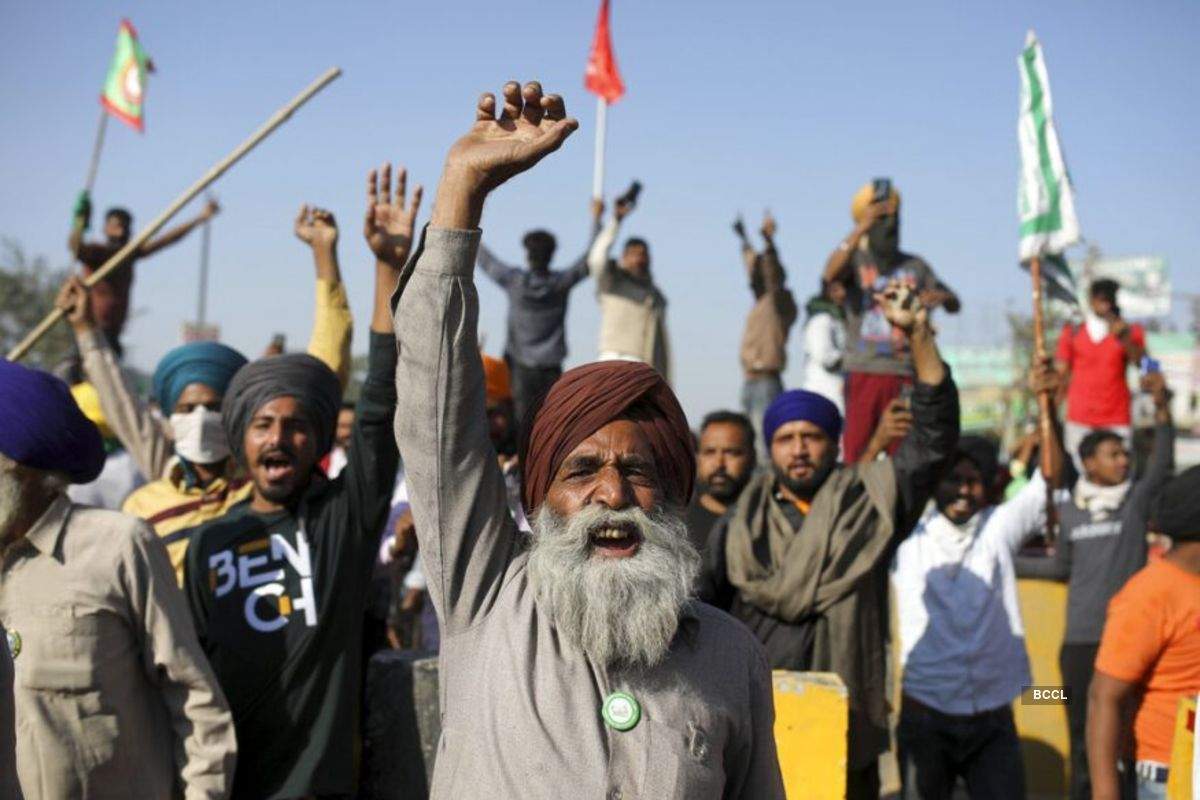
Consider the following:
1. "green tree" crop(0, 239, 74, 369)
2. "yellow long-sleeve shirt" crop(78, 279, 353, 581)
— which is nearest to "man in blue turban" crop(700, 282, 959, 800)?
"yellow long-sleeve shirt" crop(78, 279, 353, 581)

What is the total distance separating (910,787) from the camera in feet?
21.5

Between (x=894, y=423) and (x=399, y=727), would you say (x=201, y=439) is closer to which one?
(x=399, y=727)

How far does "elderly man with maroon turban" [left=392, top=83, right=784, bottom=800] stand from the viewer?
7.49 feet

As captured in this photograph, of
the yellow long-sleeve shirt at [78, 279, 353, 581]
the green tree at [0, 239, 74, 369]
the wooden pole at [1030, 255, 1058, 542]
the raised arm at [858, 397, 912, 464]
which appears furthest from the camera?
the green tree at [0, 239, 74, 369]

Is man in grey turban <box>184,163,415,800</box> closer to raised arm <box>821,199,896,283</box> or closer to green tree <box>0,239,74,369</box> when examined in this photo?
raised arm <box>821,199,896,283</box>

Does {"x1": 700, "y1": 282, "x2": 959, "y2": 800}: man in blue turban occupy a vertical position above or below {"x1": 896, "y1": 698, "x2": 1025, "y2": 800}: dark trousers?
above

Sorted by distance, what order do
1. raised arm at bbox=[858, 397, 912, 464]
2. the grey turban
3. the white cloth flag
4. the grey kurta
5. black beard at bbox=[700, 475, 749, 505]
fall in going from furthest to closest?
the white cloth flag
black beard at bbox=[700, 475, 749, 505]
raised arm at bbox=[858, 397, 912, 464]
the grey turban
the grey kurta

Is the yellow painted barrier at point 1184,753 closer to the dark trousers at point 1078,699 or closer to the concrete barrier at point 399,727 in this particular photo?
the concrete barrier at point 399,727

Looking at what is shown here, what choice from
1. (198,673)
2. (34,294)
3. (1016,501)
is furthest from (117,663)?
(34,294)

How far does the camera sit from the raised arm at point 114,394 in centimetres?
529

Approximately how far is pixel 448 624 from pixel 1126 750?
2627 mm

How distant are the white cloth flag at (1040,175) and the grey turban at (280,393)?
13.4ft

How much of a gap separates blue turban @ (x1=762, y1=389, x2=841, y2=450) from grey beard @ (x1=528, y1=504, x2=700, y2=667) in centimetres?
262

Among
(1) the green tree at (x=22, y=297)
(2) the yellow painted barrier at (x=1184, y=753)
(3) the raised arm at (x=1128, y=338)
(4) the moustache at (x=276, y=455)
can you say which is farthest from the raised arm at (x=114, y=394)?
(1) the green tree at (x=22, y=297)
